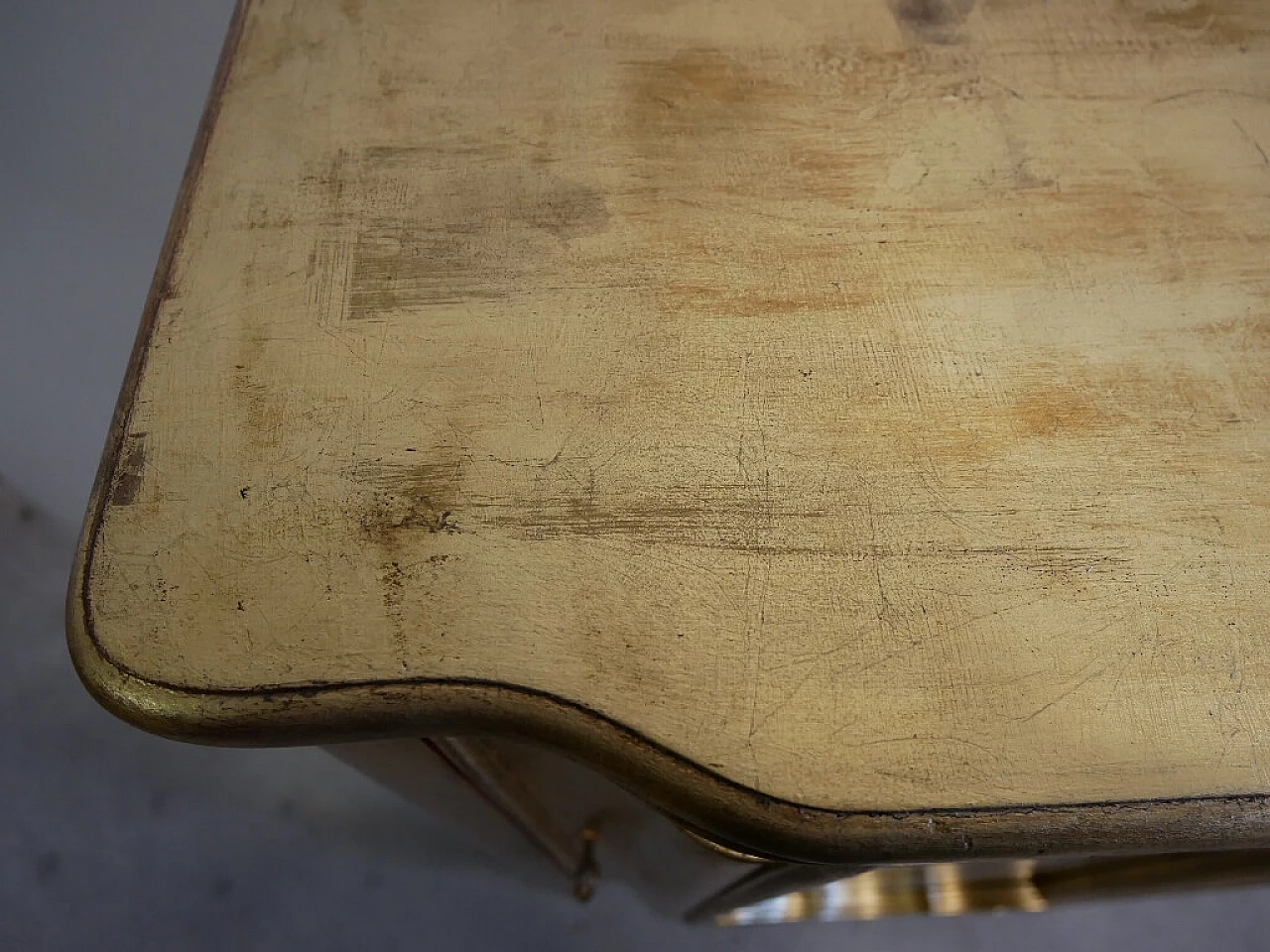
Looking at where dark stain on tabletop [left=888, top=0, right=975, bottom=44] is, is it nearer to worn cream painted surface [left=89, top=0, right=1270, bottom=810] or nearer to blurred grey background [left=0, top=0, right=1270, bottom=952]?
worn cream painted surface [left=89, top=0, right=1270, bottom=810]

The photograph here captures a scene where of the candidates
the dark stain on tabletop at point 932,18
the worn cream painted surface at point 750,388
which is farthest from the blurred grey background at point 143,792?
the dark stain on tabletop at point 932,18

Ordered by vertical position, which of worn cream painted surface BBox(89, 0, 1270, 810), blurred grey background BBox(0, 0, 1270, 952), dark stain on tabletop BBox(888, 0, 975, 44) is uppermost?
dark stain on tabletop BBox(888, 0, 975, 44)

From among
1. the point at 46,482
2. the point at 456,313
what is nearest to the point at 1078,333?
the point at 456,313

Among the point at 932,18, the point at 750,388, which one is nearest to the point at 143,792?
the point at 750,388

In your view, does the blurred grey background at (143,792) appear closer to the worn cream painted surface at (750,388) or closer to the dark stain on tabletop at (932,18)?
the worn cream painted surface at (750,388)

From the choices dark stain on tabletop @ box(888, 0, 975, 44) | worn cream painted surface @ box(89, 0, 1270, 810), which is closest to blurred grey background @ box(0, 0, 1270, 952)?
worn cream painted surface @ box(89, 0, 1270, 810)

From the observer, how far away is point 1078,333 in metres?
0.44

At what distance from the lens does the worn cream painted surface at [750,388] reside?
1.17 ft

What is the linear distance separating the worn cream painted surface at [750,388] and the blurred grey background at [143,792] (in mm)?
617

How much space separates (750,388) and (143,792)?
101 centimetres

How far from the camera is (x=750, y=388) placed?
419 millimetres

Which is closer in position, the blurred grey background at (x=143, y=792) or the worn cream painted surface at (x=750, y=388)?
the worn cream painted surface at (x=750, y=388)

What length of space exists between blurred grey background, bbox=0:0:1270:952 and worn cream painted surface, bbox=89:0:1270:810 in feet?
2.02

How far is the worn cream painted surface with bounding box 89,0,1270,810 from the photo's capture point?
0.36m
